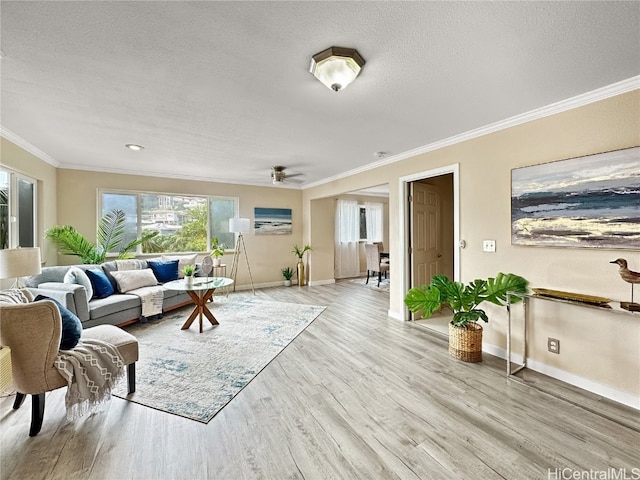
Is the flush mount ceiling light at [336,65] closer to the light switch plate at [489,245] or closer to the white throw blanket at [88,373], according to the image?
the light switch plate at [489,245]

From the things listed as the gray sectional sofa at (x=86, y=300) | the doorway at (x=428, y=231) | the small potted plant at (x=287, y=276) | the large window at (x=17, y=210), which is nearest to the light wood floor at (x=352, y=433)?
the gray sectional sofa at (x=86, y=300)

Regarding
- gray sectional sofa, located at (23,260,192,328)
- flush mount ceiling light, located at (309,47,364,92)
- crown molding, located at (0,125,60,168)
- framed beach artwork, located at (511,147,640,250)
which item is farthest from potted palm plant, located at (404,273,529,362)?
crown molding, located at (0,125,60,168)

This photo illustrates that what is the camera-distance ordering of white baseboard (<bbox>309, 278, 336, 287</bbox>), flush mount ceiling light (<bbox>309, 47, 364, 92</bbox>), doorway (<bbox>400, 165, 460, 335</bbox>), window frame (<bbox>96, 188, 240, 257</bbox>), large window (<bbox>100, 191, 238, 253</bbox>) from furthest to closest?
white baseboard (<bbox>309, 278, 336, 287</bbox>)
large window (<bbox>100, 191, 238, 253</bbox>)
window frame (<bbox>96, 188, 240, 257</bbox>)
doorway (<bbox>400, 165, 460, 335</bbox>)
flush mount ceiling light (<bbox>309, 47, 364, 92</bbox>)

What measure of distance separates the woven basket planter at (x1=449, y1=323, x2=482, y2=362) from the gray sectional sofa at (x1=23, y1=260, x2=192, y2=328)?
160 inches

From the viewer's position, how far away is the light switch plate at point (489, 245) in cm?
296

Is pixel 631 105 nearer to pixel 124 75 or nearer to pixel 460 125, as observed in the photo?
pixel 460 125

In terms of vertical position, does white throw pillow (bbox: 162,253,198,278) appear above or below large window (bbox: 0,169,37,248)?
below

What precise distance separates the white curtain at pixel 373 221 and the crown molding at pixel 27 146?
677cm

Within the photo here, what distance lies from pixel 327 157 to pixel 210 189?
3.00 meters

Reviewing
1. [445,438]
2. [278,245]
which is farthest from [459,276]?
[278,245]

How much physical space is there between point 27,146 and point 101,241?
1.80 meters

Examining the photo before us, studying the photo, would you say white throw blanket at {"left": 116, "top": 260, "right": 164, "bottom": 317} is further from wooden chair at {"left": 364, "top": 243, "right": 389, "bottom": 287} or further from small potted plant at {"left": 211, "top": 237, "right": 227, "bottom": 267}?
wooden chair at {"left": 364, "top": 243, "right": 389, "bottom": 287}

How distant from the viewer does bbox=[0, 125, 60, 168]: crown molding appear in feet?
9.89

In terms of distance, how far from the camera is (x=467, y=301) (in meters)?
2.80
